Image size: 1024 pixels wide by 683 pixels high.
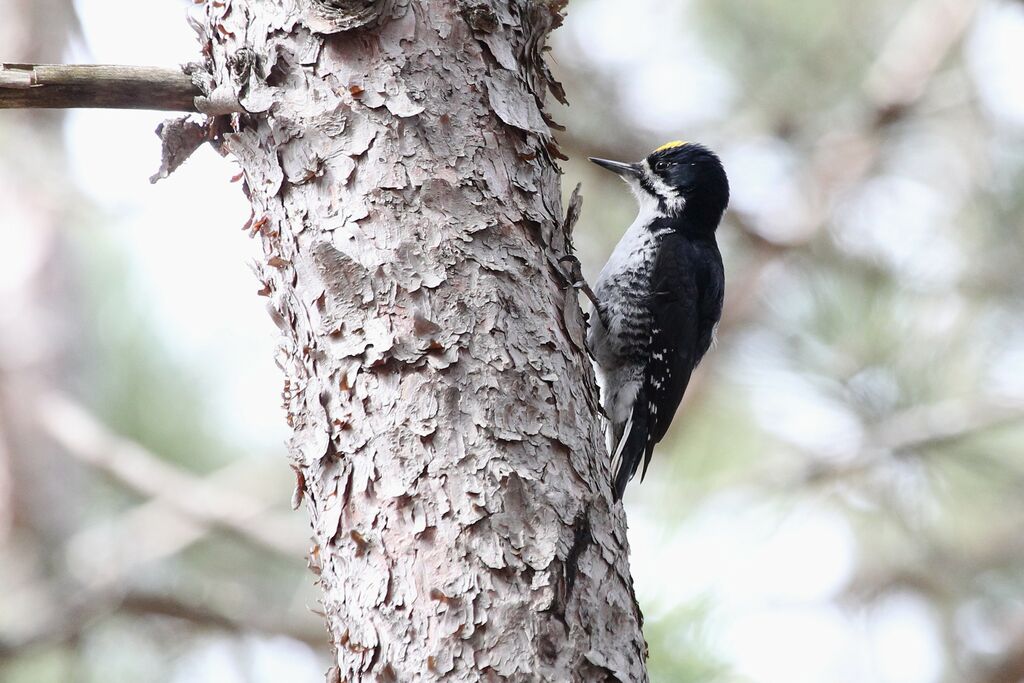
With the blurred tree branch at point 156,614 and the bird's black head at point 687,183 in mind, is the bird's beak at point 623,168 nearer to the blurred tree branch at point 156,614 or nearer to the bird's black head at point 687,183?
the bird's black head at point 687,183

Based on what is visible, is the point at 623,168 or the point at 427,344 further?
the point at 623,168

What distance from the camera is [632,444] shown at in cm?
304

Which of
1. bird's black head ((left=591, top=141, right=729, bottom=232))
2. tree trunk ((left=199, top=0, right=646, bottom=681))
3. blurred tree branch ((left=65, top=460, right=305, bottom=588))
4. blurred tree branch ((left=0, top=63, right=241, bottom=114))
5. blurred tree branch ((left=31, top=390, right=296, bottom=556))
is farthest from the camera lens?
blurred tree branch ((left=31, top=390, right=296, bottom=556))

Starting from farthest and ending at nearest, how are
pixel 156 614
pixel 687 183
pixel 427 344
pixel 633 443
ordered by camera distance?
pixel 156 614, pixel 687 183, pixel 633 443, pixel 427 344

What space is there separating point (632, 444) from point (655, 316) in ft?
1.36

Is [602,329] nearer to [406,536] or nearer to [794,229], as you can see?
[794,229]

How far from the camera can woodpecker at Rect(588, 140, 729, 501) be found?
309 cm

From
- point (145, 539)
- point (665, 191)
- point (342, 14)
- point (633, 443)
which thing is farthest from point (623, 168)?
point (145, 539)

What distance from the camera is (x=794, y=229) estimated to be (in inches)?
157

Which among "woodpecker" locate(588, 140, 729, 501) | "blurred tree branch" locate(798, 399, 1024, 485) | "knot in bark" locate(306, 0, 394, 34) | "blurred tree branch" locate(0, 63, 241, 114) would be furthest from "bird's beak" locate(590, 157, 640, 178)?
"blurred tree branch" locate(0, 63, 241, 114)

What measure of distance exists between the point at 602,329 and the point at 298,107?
62.0 inches

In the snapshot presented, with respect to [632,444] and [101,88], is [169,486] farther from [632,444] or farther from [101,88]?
[101,88]

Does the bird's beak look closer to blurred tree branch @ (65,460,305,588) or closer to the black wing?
the black wing

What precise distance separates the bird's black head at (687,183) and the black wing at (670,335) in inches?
7.5
